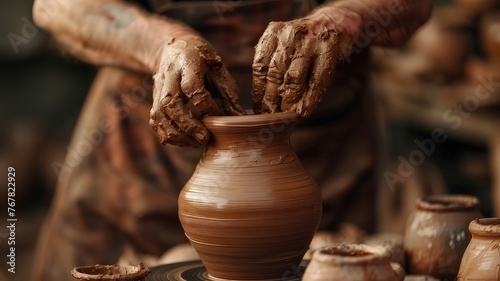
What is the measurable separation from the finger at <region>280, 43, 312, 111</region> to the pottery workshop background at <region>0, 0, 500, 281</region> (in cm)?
131

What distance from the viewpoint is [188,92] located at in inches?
83.6

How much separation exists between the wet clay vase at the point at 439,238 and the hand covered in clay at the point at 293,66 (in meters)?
0.47

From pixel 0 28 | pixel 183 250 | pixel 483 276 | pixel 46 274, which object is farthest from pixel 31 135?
pixel 483 276

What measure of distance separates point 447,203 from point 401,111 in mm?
2992

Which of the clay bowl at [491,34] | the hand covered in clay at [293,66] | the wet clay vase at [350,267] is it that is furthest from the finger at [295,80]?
the clay bowl at [491,34]

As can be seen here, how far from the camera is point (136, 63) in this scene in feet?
9.44

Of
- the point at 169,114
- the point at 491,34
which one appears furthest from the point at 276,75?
the point at 491,34

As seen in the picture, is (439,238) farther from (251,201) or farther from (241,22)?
(241,22)

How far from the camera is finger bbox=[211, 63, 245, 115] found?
222cm

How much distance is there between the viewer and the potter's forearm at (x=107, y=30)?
104 inches

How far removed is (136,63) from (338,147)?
847mm

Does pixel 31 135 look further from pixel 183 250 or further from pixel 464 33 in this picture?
pixel 183 250

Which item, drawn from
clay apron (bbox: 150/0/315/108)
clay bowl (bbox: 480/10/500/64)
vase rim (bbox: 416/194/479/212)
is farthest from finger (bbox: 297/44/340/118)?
clay bowl (bbox: 480/10/500/64)

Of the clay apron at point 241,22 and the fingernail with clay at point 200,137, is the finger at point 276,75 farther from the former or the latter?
the clay apron at point 241,22
